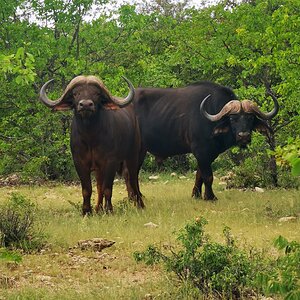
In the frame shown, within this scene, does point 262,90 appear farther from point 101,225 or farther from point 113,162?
point 101,225

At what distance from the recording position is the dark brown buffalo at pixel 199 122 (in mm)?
12164

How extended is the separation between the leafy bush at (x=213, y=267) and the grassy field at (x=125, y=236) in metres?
0.18

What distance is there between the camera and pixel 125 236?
8234mm

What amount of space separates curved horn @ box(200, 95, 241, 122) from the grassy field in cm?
159

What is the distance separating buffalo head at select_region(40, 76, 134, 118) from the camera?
10071 mm

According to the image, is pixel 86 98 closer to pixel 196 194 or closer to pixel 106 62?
pixel 196 194

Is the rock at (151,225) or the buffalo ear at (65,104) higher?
the buffalo ear at (65,104)

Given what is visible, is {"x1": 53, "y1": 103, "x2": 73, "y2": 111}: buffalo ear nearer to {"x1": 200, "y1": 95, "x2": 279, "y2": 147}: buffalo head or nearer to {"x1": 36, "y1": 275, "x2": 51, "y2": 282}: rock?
{"x1": 200, "y1": 95, "x2": 279, "y2": 147}: buffalo head

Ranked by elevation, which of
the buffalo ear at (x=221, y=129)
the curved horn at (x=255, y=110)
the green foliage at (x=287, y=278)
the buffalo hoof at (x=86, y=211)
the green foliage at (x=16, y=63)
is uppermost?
the green foliage at (x=16, y=63)

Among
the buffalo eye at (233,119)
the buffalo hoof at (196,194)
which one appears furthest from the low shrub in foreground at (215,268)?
the buffalo hoof at (196,194)

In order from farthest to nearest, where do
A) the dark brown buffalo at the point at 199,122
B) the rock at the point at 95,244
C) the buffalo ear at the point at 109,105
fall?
1. the dark brown buffalo at the point at 199,122
2. the buffalo ear at the point at 109,105
3. the rock at the point at 95,244

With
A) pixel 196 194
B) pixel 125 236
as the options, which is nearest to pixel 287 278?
pixel 125 236

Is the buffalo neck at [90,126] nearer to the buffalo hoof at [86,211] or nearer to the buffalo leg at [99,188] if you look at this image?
the buffalo leg at [99,188]

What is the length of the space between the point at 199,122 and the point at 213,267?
7694mm
